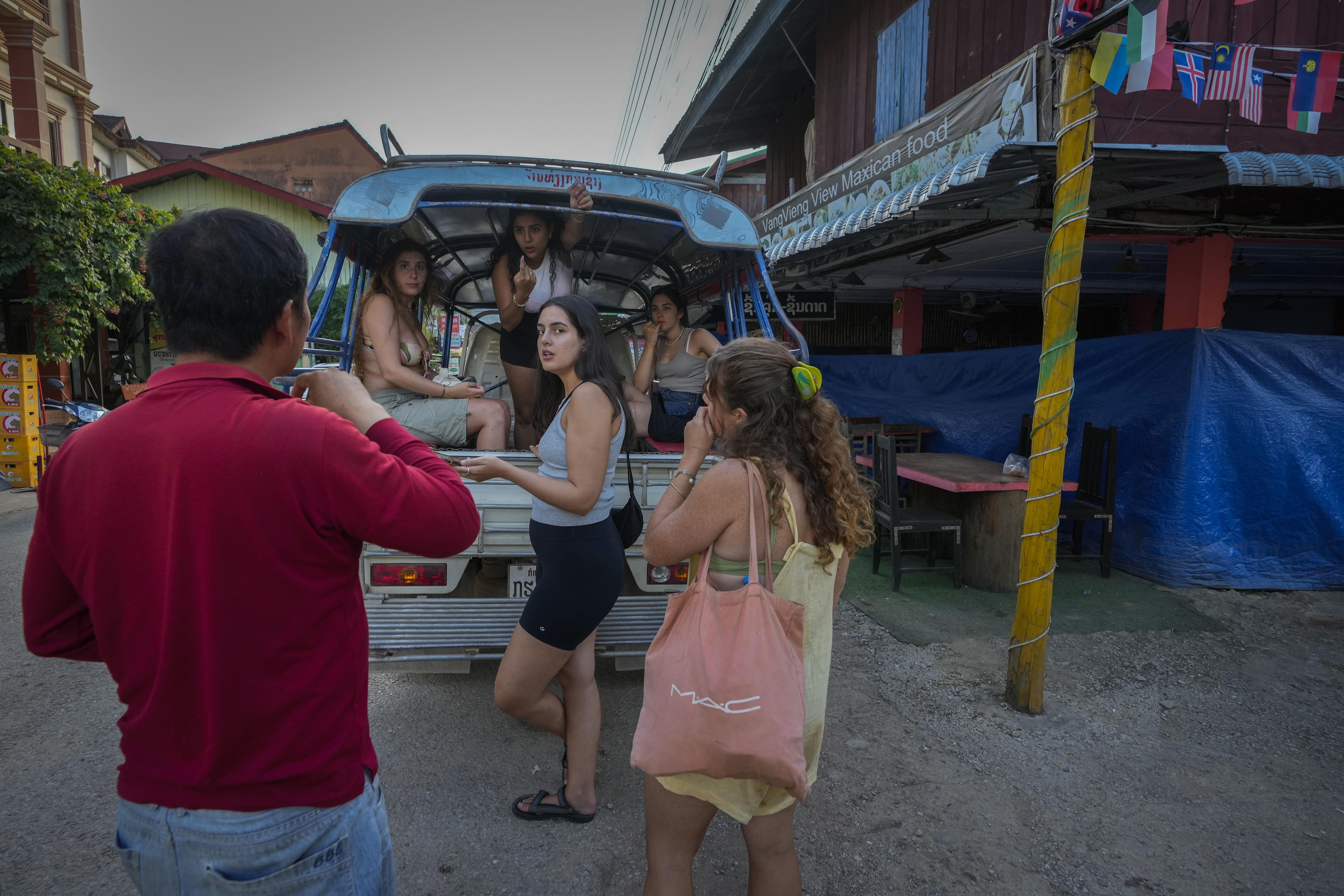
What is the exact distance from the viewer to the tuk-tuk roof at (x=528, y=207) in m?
3.45

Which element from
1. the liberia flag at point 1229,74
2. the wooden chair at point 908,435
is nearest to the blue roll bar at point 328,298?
the liberia flag at point 1229,74

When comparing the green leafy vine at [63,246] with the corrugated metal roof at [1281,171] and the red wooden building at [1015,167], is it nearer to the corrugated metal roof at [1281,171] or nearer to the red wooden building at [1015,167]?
the red wooden building at [1015,167]

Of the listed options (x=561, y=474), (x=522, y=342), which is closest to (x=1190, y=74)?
(x=522, y=342)

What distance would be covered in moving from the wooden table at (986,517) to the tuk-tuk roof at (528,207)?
9.16 feet

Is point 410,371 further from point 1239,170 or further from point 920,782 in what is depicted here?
point 1239,170

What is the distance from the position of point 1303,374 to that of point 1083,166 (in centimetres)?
403

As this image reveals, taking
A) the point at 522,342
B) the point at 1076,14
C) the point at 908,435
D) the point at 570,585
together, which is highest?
the point at 1076,14

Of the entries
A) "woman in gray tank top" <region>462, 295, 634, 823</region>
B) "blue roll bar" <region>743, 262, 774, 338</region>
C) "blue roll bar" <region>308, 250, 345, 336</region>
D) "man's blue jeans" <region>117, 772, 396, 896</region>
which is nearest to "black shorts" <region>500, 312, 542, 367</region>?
"blue roll bar" <region>308, 250, 345, 336</region>

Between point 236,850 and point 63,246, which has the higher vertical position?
point 63,246

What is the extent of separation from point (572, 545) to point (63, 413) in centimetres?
1341

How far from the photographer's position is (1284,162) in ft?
15.3

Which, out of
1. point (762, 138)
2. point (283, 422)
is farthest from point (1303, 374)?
point (762, 138)

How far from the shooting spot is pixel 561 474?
248 cm

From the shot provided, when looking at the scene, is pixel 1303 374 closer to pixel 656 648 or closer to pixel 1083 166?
pixel 1083 166
